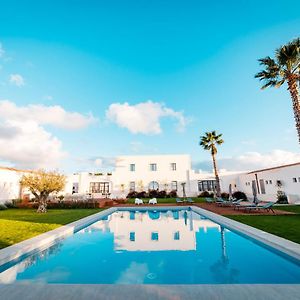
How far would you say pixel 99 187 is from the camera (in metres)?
30.4

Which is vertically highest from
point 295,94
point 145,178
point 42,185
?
point 295,94

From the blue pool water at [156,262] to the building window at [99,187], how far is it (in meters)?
23.1

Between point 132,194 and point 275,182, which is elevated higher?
point 275,182

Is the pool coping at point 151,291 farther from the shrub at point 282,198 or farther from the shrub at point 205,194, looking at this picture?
the shrub at point 205,194

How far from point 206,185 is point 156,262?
25.1 meters

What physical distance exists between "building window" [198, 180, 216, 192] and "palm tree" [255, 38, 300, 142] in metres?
18.9

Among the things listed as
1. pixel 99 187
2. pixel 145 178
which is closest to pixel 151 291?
pixel 145 178

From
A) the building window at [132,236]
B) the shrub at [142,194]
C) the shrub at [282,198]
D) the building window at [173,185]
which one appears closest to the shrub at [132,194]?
the shrub at [142,194]

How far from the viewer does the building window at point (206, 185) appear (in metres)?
28.4

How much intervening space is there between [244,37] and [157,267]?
12.9 m

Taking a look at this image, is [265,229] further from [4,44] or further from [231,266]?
[4,44]

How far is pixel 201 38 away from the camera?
1267cm

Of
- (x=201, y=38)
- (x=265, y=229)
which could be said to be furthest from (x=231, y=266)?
(x=201, y=38)

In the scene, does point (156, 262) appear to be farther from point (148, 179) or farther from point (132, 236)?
point (148, 179)
